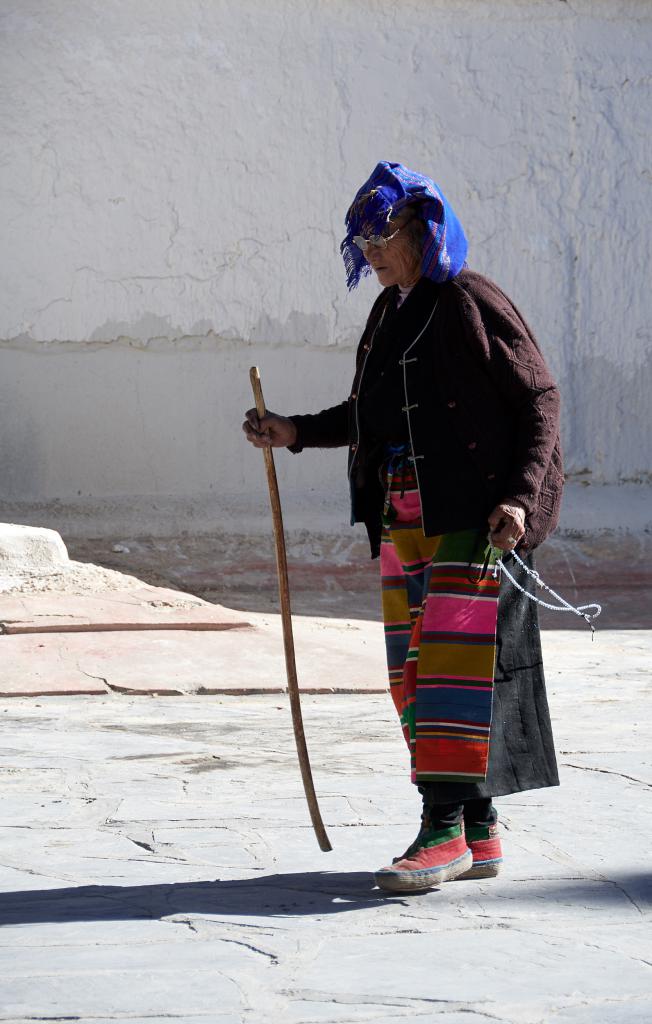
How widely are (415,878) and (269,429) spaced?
1077 mm

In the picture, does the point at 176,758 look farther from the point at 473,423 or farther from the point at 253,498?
the point at 253,498

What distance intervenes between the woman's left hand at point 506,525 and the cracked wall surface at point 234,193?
7.92 metres

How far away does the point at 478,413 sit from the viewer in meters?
2.88

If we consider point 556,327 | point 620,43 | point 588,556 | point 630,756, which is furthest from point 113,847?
point 620,43

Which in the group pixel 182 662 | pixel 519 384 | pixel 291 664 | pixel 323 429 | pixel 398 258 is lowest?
pixel 182 662

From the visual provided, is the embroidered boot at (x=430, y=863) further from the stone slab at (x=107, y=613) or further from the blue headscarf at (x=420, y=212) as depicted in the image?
the stone slab at (x=107, y=613)

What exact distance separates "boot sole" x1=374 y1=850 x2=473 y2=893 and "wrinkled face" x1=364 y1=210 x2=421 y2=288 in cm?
123

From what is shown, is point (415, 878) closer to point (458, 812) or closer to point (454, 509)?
point (458, 812)

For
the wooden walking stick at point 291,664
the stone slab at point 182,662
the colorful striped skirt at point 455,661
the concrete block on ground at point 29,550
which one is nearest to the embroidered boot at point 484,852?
the colorful striped skirt at point 455,661

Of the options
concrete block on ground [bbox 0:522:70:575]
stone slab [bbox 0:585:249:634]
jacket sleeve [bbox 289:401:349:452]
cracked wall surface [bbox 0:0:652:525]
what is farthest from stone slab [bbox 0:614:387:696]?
cracked wall surface [bbox 0:0:652:525]

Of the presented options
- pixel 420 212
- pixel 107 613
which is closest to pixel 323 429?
pixel 420 212

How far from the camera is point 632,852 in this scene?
299cm

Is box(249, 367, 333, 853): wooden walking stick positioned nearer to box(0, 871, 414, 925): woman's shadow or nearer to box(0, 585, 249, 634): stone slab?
box(0, 871, 414, 925): woman's shadow

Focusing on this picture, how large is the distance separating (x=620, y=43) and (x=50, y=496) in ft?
19.4
